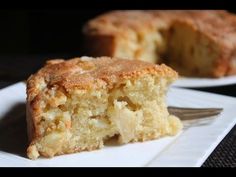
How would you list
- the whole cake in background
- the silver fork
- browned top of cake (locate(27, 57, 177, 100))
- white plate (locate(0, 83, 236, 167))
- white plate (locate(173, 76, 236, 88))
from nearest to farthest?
1. white plate (locate(0, 83, 236, 167))
2. browned top of cake (locate(27, 57, 177, 100))
3. the silver fork
4. white plate (locate(173, 76, 236, 88))
5. the whole cake in background

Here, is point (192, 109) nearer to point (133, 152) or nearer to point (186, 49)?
point (133, 152)

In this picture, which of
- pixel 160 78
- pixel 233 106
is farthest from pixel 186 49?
pixel 160 78

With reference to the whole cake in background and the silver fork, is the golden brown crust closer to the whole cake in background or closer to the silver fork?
the silver fork

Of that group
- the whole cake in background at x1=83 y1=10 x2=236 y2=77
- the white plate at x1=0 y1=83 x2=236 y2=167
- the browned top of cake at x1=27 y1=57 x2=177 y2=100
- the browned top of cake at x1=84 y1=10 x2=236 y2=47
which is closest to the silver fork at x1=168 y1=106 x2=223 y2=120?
the white plate at x1=0 y1=83 x2=236 y2=167

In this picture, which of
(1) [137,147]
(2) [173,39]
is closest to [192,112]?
(1) [137,147]

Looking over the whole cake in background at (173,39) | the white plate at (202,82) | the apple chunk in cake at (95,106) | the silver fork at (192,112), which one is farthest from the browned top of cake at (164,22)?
the apple chunk in cake at (95,106)

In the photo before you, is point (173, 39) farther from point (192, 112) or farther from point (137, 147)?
point (137, 147)

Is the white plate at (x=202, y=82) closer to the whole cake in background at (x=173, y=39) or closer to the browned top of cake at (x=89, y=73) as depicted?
the whole cake in background at (x=173, y=39)
